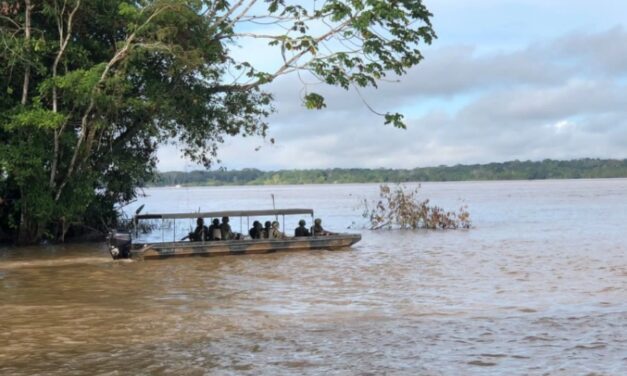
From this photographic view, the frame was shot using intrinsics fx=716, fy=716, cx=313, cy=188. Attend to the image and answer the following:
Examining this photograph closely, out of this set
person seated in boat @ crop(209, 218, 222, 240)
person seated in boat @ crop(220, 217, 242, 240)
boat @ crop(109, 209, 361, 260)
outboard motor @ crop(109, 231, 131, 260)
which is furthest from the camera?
person seated in boat @ crop(220, 217, 242, 240)

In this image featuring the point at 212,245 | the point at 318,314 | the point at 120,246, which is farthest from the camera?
the point at 212,245

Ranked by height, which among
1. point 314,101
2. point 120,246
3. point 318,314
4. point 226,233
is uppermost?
point 314,101

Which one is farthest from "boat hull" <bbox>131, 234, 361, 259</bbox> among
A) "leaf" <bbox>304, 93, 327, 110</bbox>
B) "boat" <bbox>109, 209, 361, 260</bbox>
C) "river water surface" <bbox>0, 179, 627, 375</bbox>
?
"leaf" <bbox>304, 93, 327, 110</bbox>

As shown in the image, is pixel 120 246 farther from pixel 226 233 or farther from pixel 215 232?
pixel 226 233

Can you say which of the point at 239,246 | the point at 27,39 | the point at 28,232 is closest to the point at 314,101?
the point at 239,246

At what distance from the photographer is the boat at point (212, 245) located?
19.4m

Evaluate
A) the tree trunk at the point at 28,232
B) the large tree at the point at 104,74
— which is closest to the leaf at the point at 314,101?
the large tree at the point at 104,74

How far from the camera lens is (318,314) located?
1135cm

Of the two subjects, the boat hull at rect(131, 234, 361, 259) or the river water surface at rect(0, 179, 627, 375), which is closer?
the river water surface at rect(0, 179, 627, 375)

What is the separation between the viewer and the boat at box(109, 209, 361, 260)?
1941cm

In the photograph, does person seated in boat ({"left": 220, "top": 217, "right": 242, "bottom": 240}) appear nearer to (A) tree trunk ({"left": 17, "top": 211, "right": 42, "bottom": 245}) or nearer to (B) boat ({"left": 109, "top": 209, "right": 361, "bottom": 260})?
(B) boat ({"left": 109, "top": 209, "right": 361, "bottom": 260})

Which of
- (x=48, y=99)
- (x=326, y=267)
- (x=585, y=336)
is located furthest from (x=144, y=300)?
(x=48, y=99)

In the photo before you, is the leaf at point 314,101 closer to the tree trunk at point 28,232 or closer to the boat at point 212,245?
the boat at point 212,245

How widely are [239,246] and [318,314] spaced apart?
31.4 feet
